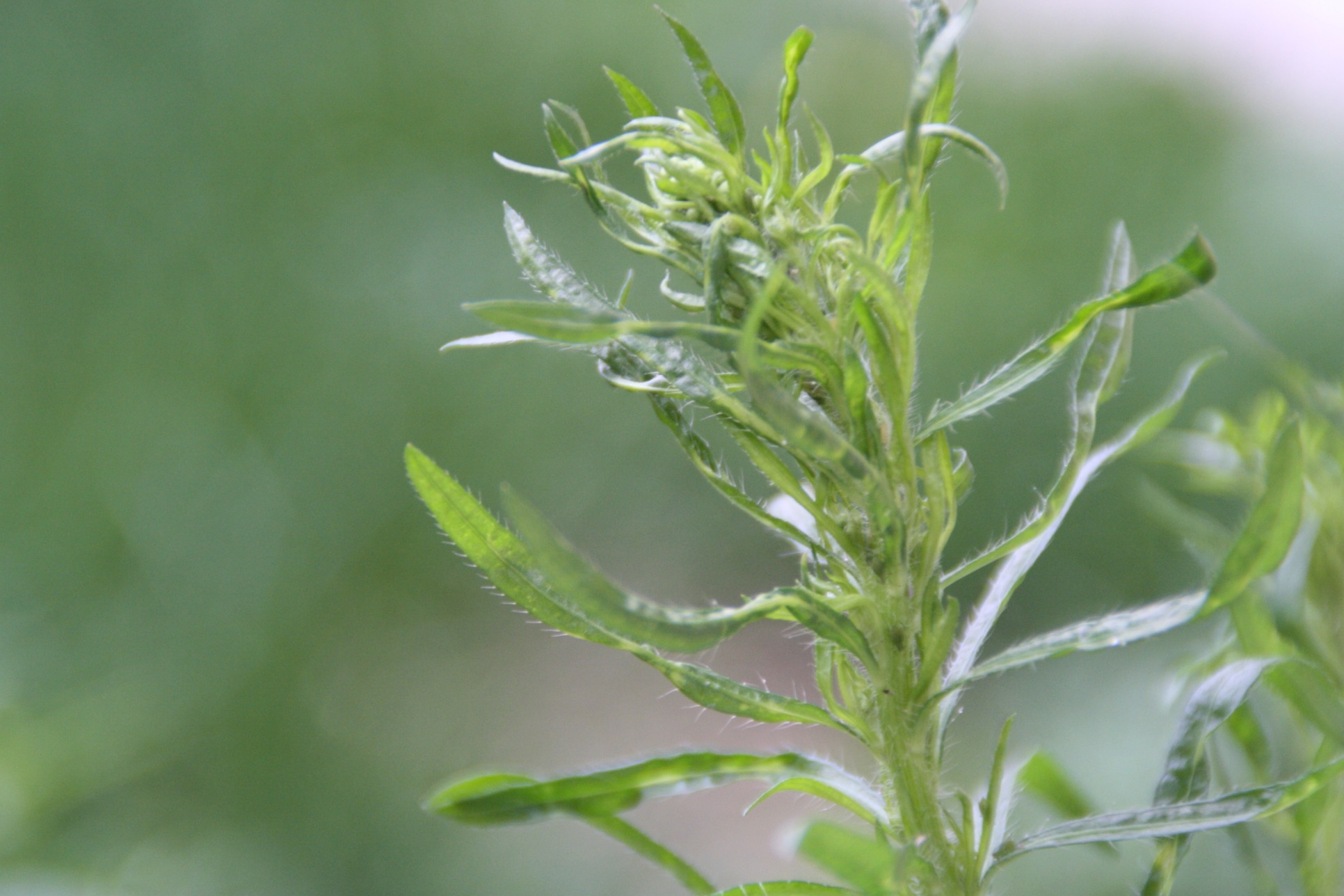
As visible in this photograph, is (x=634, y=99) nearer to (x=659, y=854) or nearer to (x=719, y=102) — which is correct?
(x=719, y=102)

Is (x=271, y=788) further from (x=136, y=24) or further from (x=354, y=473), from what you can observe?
(x=136, y=24)

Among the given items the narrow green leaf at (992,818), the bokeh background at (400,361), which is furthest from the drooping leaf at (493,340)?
the bokeh background at (400,361)

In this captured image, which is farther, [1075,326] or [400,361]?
[400,361]

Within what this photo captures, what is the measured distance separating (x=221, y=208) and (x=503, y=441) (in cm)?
52

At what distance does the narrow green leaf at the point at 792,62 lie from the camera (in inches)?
7.0

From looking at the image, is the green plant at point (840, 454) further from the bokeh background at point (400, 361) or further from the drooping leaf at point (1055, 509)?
the bokeh background at point (400, 361)

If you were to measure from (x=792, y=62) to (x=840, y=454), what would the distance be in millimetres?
80

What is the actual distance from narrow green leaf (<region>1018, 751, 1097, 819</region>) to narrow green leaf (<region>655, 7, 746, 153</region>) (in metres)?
0.14

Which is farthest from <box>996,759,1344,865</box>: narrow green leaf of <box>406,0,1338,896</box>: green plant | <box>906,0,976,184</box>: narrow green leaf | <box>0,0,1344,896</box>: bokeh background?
<box>0,0,1344,896</box>: bokeh background

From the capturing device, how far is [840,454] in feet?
0.47

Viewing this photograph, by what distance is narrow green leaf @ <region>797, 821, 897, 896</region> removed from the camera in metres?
0.14

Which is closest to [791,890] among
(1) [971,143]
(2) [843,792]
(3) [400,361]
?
(2) [843,792]

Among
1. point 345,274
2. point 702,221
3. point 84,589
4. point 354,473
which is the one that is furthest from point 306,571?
point 702,221

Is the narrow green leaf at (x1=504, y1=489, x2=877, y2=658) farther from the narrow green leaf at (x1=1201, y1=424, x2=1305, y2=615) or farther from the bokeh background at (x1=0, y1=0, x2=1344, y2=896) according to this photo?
the bokeh background at (x1=0, y1=0, x2=1344, y2=896)
